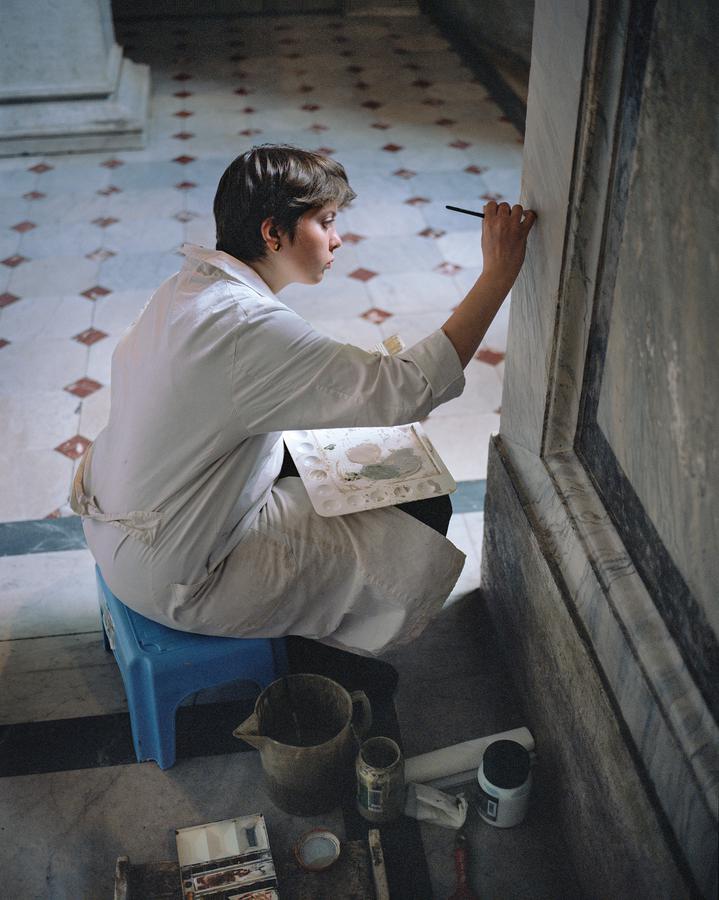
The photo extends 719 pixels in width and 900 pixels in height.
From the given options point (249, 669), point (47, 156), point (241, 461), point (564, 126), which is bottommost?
point (47, 156)

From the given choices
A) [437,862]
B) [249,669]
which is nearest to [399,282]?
[249,669]

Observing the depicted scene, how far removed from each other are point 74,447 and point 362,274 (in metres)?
1.93

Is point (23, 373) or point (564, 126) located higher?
point (564, 126)

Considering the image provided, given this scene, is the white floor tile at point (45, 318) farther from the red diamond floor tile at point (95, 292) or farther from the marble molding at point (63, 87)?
the marble molding at point (63, 87)

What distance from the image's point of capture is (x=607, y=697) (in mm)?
1821

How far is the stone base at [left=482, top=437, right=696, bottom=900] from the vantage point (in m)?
1.69

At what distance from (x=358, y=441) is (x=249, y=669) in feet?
2.09

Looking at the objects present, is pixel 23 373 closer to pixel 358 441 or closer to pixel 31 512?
pixel 31 512

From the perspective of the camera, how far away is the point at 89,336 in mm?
4324

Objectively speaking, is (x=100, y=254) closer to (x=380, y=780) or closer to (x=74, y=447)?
(x=74, y=447)

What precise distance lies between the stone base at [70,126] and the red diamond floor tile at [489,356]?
3.47 meters

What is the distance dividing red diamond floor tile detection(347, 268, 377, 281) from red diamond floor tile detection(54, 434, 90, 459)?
1812 mm

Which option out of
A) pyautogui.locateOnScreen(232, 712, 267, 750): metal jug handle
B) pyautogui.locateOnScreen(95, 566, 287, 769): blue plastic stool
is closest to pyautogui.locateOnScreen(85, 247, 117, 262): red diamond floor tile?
pyautogui.locateOnScreen(95, 566, 287, 769): blue plastic stool

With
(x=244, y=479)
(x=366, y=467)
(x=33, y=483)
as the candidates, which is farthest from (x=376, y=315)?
(x=244, y=479)
